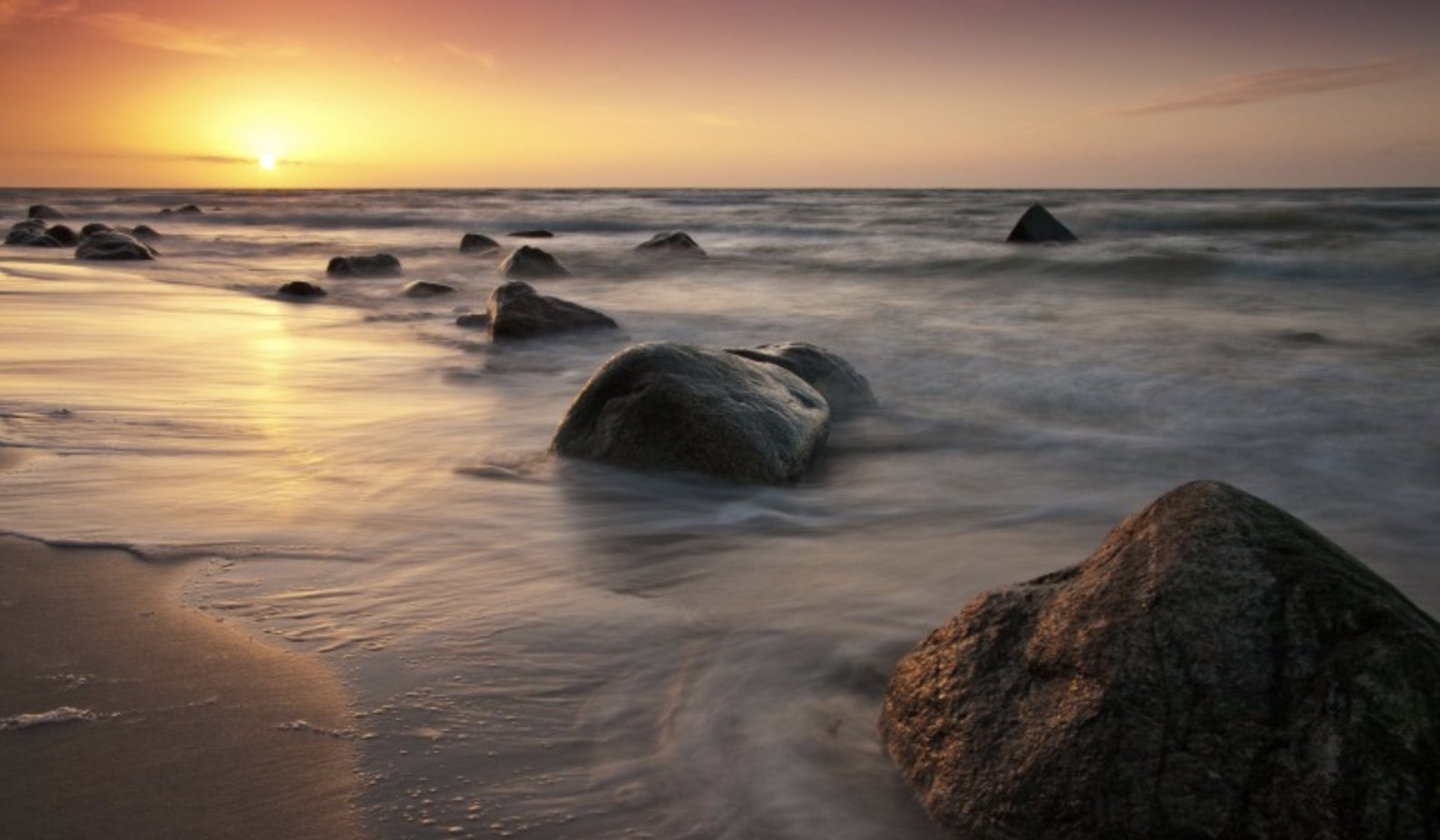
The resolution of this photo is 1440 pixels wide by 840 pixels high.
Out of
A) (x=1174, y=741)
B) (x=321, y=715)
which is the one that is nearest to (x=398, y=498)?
(x=321, y=715)

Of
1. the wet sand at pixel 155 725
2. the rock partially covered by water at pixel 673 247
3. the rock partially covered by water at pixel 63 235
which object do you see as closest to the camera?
the wet sand at pixel 155 725

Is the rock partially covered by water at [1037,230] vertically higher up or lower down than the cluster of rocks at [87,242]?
higher up

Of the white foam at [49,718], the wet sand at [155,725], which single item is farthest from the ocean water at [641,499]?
the white foam at [49,718]

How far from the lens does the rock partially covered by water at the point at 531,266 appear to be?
15711 millimetres

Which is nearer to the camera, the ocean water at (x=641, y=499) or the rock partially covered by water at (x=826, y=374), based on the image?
the ocean water at (x=641, y=499)

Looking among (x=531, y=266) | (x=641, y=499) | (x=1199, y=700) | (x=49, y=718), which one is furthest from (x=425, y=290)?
(x=1199, y=700)

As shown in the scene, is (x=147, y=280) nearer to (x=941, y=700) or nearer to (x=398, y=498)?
(x=398, y=498)

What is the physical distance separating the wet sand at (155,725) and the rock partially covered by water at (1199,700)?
117cm

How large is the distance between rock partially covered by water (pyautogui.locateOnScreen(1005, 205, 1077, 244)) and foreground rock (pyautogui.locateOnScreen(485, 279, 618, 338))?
35.5 ft

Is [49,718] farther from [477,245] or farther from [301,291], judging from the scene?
[477,245]

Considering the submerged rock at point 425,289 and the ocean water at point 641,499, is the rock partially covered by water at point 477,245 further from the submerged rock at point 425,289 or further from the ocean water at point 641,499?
the ocean water at point 641,499

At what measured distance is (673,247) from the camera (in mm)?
18156

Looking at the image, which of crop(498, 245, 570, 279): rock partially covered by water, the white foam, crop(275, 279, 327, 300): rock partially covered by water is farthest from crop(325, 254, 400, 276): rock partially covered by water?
the white foam

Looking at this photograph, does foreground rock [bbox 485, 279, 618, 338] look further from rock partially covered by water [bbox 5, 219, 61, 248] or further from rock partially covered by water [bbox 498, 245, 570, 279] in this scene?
rock partially covered by water [bbox 5, 219, 61, 248]
